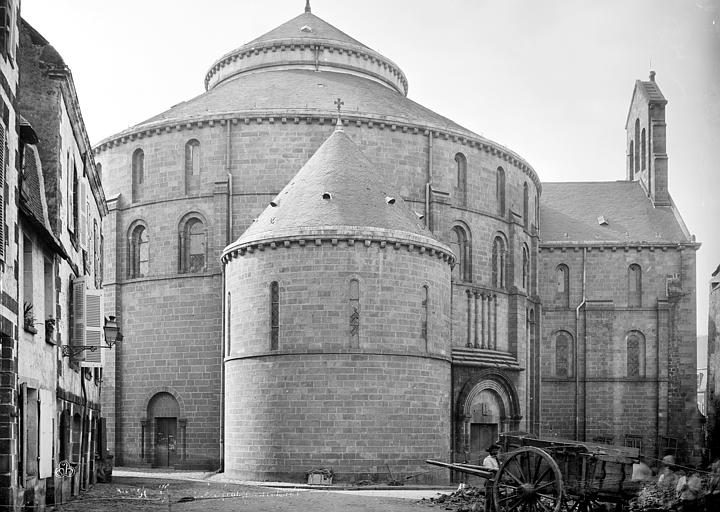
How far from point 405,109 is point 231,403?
1696 centimetres

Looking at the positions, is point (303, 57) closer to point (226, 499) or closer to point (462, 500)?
point (226, 499)

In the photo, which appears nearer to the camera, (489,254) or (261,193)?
(261,193)

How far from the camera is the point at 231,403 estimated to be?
3797cm

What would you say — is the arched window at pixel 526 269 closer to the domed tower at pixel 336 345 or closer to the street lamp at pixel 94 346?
the domed tower at pixel 336 345

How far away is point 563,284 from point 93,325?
36341 millimetres

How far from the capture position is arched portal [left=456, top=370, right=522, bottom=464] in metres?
42.3

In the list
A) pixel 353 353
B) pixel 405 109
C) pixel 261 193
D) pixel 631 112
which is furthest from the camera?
pixel 631 112

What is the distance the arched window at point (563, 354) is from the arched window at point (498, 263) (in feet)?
33.6

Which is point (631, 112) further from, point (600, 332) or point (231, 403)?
point (231, 403)

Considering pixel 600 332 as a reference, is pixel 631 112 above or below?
above

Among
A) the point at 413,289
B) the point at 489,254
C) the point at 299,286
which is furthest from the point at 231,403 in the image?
the point at 489,254

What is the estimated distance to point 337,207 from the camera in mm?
37344

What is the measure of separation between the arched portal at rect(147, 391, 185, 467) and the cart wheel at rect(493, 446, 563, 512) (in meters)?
24.2

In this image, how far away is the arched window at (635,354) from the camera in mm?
58438
